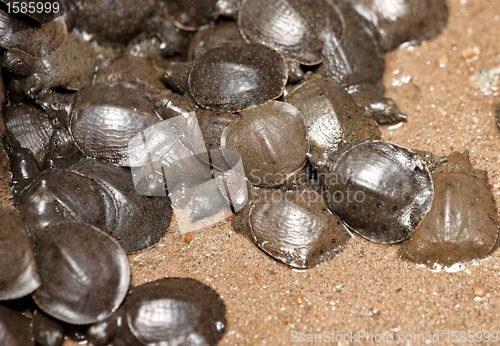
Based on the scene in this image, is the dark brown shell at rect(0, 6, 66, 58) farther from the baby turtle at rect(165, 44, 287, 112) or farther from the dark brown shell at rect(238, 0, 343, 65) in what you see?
the dark brown shell at rect(238, 0, 343, 65)

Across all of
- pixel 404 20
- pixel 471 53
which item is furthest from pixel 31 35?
pixel 471 53

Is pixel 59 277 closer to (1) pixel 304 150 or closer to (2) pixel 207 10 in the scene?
(1) pixel 304 150

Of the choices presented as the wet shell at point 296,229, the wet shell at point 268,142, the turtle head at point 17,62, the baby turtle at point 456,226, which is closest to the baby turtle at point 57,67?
the turtle head at point 17,62

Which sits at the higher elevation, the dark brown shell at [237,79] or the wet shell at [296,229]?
the dark brown shell at [237,79]

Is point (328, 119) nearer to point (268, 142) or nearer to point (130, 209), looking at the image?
point (268, 142)

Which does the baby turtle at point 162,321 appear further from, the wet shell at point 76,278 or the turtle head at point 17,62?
the turtle head at point 17,62

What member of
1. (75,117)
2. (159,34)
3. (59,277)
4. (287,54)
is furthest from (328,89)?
(59,277)
